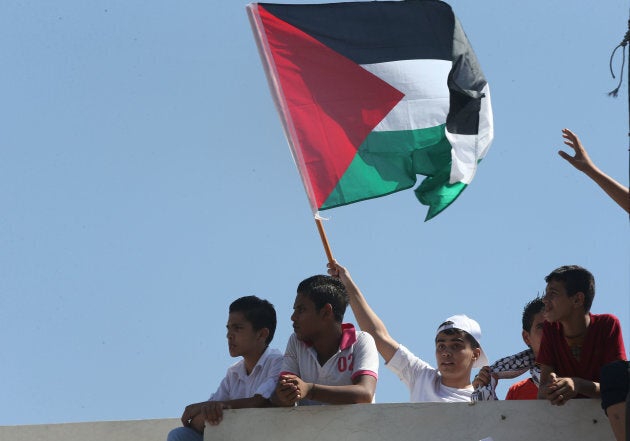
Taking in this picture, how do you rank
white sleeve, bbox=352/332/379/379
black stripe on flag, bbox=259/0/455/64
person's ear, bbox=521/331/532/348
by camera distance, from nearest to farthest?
white sleeve, bbox=352/332/379/379, person's ear, bbox=521/331/532/348, black stripe on flag, bbox=259/0/455/64

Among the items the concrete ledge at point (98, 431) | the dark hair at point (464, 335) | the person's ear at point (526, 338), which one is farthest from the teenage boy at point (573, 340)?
the concrete ledge at point (98, 431)

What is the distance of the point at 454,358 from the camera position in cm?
756

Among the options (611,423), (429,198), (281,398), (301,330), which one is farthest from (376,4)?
(611,423)

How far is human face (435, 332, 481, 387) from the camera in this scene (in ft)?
24.8

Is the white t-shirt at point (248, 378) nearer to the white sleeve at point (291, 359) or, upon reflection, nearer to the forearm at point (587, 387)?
the white sleeve at point (291, 359)

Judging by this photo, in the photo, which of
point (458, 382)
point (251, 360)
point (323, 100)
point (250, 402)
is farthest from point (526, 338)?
point (323, 100)

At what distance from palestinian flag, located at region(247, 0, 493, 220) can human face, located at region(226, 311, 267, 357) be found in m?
1.13

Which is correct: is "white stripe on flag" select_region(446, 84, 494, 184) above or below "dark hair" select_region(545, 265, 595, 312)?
above

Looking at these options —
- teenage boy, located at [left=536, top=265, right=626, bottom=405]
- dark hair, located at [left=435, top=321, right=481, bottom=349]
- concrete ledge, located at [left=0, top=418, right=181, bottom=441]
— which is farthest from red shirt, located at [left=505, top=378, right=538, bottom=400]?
concrete ledge, located at [left=0, top=418, right=181, bottom=441]

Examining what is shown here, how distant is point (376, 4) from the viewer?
9023 millimetres

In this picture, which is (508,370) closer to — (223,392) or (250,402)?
(250,402)

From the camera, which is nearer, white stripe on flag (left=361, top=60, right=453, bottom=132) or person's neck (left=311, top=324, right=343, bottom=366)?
person's neck (left=311, top=324, right=343, bottom=366)

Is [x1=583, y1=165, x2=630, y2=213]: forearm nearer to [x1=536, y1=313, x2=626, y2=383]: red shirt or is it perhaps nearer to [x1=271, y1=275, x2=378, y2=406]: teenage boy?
[x1=536, y1=313, x2=626, y2=383]: red shirt

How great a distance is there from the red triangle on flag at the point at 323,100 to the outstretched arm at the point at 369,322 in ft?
2.35
